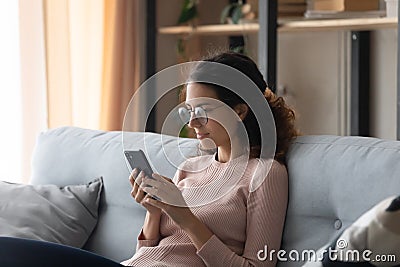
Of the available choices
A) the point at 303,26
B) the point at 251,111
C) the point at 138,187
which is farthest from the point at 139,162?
the point at 303,26

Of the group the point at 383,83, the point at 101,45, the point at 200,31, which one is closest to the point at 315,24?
the point at 383,83

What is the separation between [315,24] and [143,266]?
121 cm

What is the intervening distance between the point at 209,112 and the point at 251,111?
0.36 feet

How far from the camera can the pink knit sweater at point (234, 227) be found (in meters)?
1.90

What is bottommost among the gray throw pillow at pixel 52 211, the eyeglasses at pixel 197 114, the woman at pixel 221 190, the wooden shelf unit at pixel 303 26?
the gray throw pillow at pixel 52 211

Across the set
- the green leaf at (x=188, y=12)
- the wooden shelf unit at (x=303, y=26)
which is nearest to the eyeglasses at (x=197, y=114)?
the wooden shelf unit at (x=303, y=26)

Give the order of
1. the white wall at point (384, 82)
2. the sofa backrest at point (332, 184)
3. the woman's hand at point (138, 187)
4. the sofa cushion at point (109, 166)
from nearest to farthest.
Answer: the sofa backrest at point (332, 184) → the woman's hand at point (138, 187) → the sofa cushion at point (109, 166) → the white wall at point (384, 82)

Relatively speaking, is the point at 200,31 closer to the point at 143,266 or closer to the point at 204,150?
the point at 204,150

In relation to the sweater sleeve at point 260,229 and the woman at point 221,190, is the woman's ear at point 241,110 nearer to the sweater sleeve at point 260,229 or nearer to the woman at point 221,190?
the woman at point 221,190

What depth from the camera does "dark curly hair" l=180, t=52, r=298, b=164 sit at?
78.5 inches

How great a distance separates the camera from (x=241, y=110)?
6.58ft

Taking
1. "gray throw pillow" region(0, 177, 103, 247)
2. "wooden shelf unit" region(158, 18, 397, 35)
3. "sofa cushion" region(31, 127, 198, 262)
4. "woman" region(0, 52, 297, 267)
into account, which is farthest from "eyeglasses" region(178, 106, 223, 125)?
"wooden shelf unit" region(158, 18, 397, 35)

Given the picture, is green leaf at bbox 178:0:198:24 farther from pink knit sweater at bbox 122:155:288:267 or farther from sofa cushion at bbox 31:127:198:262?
pink knit sweater at bbox 122:155:288:267

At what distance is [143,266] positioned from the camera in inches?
77.5
